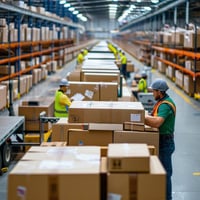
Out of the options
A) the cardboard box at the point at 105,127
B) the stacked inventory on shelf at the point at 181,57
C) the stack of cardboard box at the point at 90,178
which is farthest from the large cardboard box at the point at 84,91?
the stacked inventory on shelf at the point at 181,57

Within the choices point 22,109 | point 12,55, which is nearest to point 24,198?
point 22,109

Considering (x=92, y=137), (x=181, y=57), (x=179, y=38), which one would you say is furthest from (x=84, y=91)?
(x=181, y=57)

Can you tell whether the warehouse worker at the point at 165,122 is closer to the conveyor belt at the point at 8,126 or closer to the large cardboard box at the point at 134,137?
the large cardboard box at the point at 134,137

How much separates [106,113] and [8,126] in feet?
9.99

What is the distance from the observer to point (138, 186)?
3.58 meters

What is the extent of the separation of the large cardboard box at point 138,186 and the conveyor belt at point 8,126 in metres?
3.94

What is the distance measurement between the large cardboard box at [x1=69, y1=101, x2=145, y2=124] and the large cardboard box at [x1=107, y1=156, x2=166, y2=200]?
192 centimetres

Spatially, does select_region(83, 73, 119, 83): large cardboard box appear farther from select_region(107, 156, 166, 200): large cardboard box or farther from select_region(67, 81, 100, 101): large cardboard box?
select_region(107, 156, 166, 200): large cardboard box

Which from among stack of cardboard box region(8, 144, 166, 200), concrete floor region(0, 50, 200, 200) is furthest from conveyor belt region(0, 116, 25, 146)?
stack of cardboard box region(8, 144, 166, 200)

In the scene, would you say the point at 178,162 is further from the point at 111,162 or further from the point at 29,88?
the point at 29,88

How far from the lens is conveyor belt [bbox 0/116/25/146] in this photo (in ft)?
24.6

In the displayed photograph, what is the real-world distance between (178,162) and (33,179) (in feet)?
16.5

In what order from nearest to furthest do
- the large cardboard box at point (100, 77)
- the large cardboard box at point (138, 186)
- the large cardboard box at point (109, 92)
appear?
the large cardboard box at point (138, 186), the large cardboard box at point (109, 92), the large cardboard box at point (100, 77)

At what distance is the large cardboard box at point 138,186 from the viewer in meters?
3.57
